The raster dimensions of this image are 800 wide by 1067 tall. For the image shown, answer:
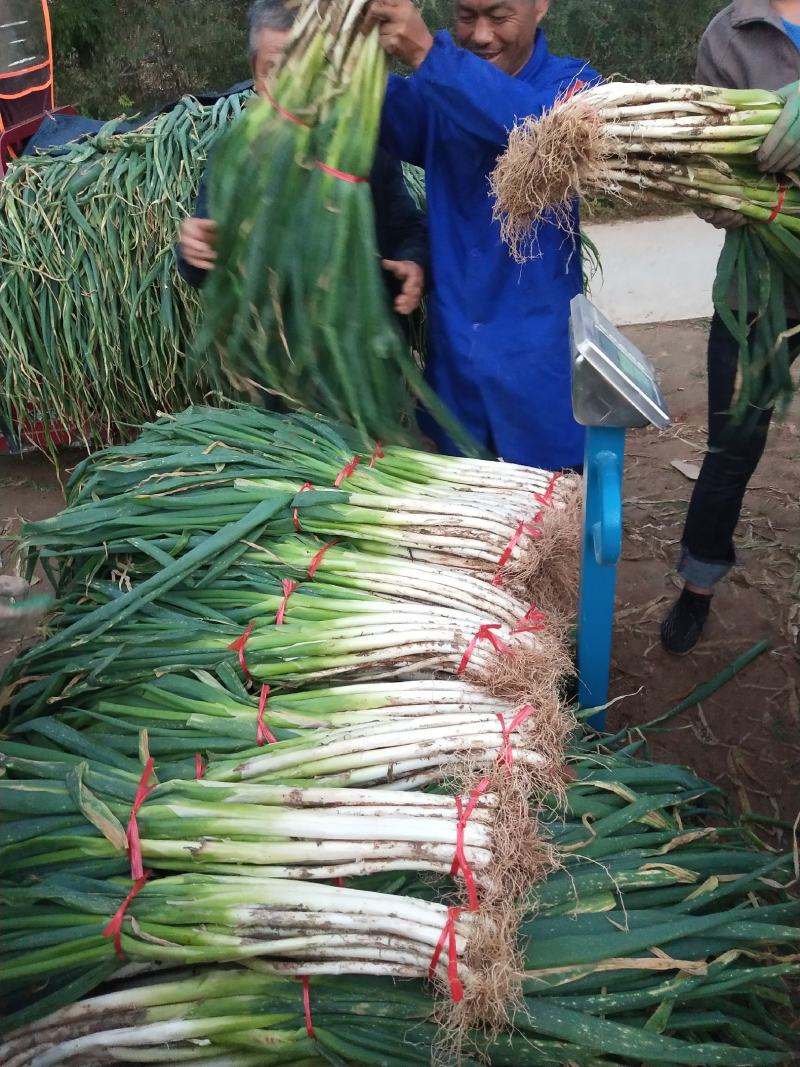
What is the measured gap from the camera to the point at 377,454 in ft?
7.39

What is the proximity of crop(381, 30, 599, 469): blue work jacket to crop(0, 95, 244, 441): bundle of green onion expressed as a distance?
1.37 m

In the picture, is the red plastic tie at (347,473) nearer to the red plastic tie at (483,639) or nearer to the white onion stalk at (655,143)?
the red plastic tie at (483,639)

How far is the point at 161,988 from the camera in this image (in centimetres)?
138

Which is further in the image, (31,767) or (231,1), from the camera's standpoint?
(231,1)

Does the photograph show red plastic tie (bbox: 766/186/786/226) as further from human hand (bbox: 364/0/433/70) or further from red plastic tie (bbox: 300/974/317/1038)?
red plastic tie (bbox: 300/974/317/1038)

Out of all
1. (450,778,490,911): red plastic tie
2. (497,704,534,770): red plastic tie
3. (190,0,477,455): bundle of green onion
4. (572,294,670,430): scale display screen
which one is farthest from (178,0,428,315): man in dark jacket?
(450,778,490,911): red plastic tie

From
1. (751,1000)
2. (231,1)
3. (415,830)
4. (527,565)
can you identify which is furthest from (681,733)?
(231,1)

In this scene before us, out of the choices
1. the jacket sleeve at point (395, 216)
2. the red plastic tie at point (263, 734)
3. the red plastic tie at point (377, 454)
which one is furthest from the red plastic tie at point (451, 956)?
the jacket sleeve at point (395, 216)

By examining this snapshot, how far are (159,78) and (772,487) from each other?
6657 millimetres

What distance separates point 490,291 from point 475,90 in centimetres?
53

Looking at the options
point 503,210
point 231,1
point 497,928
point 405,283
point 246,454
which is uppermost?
point 231,1

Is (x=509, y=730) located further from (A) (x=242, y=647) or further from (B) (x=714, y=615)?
(B) (x=714, y=615)

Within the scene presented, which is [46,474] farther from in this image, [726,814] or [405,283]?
[726,814]

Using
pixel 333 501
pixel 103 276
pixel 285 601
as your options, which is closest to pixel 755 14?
pixel 333 501
